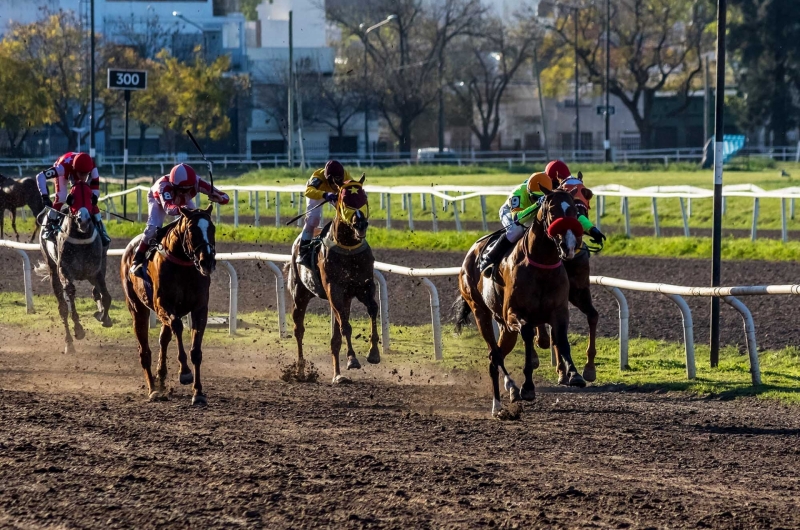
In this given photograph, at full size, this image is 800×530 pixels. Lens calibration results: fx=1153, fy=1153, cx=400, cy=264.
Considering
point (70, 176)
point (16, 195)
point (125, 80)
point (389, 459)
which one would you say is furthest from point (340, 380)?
point (125, 80)

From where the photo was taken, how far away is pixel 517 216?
793 centimetres

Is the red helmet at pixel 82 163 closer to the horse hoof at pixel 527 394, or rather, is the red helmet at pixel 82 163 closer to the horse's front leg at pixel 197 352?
the horse's front leg at pixel 197 352

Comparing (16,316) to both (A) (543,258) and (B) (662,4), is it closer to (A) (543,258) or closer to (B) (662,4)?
(A) (543,258)

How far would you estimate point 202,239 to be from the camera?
25.8 feet

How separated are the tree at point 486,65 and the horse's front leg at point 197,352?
49.7 metres

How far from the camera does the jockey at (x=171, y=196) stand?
27.8 ft

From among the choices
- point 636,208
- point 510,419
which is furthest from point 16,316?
point 636,208

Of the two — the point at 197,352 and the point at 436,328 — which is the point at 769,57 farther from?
the point at 197,352

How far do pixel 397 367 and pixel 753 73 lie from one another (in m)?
43.4

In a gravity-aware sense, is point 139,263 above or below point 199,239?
below

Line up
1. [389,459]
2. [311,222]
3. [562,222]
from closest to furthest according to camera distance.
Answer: [389,459] < [562,222] < [311,222]

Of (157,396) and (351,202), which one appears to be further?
(351,202)

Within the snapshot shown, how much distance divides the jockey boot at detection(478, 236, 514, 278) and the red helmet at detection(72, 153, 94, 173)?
5062mm

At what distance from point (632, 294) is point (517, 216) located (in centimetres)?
541
